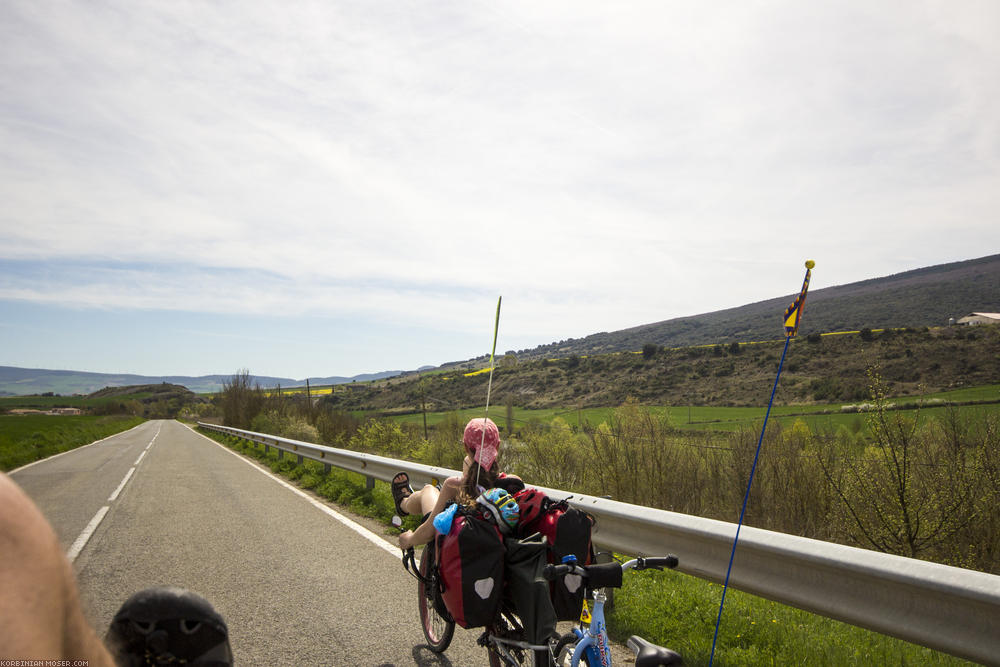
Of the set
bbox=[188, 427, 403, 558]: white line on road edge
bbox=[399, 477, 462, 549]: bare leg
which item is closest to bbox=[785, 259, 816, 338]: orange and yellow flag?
bbox=[399, 477, 462, 549]: bare leg

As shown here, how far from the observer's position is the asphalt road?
4.11 metres

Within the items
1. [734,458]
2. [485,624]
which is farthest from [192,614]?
[734,458]

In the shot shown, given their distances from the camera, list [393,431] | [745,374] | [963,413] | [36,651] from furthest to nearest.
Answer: [745,374]
[393,431]
[963,413]
[36,651]

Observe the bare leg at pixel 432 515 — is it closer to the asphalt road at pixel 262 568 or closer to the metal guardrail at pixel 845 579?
the asphalt road at pixel 262 568

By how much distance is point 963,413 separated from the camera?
595cm

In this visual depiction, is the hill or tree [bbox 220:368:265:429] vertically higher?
the hill

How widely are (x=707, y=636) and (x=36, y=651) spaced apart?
4.05 metres

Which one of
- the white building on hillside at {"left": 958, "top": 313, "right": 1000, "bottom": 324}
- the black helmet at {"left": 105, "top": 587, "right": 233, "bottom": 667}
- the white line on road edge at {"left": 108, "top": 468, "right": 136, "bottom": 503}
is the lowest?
the white line on road edge at {"left": 108, "top": 468, "right": 136, "bottom": 503}

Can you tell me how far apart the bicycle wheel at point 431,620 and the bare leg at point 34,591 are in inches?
123

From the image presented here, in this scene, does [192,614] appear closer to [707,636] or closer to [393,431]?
[707,636]

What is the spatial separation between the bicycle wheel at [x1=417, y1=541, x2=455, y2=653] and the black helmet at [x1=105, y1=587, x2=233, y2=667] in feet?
8.24

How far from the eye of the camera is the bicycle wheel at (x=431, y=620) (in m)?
3.79

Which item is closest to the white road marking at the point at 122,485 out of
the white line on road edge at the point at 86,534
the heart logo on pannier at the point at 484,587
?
the white line on road edge at the point at 86,534

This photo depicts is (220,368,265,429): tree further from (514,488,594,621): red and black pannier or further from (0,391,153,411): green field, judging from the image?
(0,391,153,411): green field
